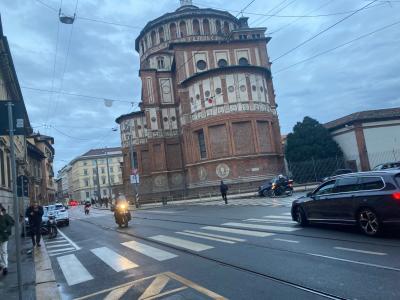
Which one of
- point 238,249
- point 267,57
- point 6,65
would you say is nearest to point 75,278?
point 238,249

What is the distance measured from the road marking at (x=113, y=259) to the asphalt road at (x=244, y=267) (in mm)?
29

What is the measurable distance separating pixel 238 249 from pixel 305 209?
4074 mm

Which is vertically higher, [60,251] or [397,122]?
[397,122]

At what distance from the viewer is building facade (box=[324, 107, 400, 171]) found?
4416 cm

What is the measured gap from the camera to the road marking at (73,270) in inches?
326

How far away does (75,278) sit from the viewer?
846 cm

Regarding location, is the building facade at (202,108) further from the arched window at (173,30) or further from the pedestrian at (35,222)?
the pedestrian at (35,222)

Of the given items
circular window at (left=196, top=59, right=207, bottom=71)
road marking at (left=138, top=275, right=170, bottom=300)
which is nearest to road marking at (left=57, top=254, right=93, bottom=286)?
road marking at (left=138, top=275, right=170, bottom=300)

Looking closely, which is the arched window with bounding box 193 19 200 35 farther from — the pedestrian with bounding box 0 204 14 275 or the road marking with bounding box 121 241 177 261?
the pedestrian with bounding box 0 204 14 275

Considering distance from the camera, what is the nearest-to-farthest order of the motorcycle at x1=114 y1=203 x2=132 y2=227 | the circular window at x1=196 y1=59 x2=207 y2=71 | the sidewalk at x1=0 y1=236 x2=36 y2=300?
1. the sidewalk at x1=0 y1=236 x2=36 y2=300
2. the motorcycle at x1=114 y1=203 x2=132 y2=227
3. the circular window at x1=196 y1=59 x2=207 y2=71

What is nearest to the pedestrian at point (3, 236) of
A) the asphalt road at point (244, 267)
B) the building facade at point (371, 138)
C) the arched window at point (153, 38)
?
the asphalt road at point (244, 267)

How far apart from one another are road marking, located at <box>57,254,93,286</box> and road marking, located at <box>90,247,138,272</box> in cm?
60

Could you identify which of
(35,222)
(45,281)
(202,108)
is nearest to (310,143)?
(202,108)

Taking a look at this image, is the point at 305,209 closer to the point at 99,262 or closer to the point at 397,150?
the point at 99,262
